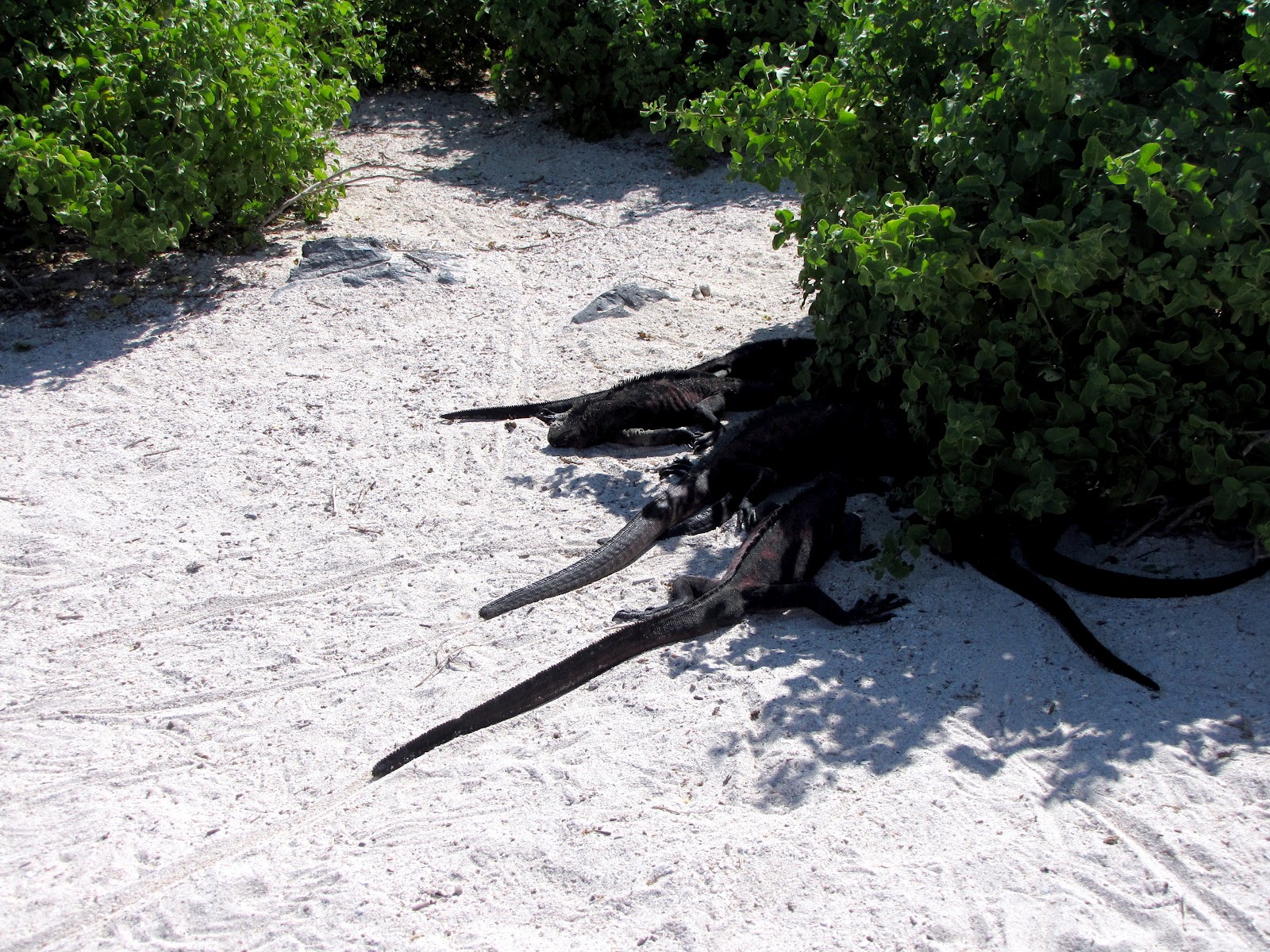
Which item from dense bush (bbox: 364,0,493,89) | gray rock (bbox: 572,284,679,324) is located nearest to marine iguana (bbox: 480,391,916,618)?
gray rock (bbox: 572,284,679,324)

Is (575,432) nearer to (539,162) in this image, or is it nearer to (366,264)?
(366,264)

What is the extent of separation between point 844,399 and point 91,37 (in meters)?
5.27

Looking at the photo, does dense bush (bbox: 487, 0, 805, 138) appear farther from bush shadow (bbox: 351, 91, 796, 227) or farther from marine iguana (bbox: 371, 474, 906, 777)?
marine iguana (bbox: 371, 474, 906, 777)

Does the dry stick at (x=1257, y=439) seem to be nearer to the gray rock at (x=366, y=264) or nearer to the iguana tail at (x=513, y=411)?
the iguana tail at (x=513, y=411)

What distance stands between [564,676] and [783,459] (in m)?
2.00

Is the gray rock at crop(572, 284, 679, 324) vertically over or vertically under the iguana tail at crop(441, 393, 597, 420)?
over

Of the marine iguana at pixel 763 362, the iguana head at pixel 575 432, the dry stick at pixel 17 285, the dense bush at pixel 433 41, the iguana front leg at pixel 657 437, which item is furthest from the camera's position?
the dense bush at pixel 433 41

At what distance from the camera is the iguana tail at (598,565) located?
3857 millimetres

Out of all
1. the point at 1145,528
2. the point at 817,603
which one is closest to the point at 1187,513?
the point at 1145,528

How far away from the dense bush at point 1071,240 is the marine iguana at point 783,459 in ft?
1.69

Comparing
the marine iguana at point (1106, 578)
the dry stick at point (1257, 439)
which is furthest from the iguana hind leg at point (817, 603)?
the dry stick at point (1257, 439)

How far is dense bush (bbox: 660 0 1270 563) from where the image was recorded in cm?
324

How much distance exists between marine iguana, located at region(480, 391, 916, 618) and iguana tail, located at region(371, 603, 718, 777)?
2.61 ft

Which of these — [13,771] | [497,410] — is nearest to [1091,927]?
[13,771]
